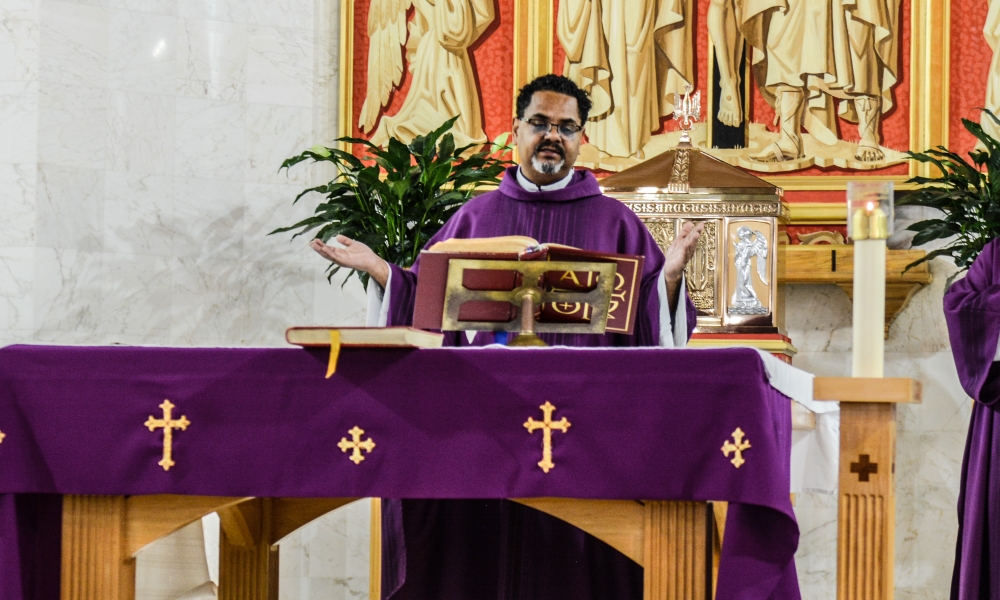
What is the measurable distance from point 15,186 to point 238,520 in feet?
9.56

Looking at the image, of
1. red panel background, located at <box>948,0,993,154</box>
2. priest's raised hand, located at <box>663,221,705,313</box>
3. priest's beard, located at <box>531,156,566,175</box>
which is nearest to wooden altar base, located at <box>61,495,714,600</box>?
priest's raised hand, located at <box>663,221,705,313</box>

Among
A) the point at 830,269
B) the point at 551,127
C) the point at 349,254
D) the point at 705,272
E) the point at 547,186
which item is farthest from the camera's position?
the point at 830,269

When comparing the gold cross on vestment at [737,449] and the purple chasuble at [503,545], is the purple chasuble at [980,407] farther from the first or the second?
the gold cross on vestment at [737,449]

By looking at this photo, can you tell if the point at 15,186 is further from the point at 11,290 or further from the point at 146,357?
the point at 146,357

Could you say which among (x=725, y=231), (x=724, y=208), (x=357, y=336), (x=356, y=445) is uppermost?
(x=724, y=208)

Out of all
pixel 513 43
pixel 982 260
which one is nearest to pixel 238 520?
pixel 982 260

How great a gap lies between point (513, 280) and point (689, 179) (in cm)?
273

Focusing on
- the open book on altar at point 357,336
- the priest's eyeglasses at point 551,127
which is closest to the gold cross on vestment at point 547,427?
the open book on altar at point 357,336

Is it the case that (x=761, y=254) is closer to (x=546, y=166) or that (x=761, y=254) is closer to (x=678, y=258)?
(x=546, y=166)

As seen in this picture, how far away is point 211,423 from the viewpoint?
2.85m

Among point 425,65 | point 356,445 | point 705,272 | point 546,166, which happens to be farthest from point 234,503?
point 425,65

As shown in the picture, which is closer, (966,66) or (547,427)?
(547,427)

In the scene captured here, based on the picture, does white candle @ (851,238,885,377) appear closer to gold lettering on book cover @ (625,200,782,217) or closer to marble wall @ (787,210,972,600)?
gold lettering on book cover @ (625,200,782,217)

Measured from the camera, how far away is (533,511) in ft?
12.0
